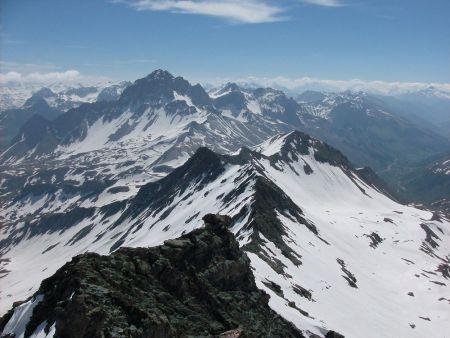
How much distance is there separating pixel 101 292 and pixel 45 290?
11.4 m

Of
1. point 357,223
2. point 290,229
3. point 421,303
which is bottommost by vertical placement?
point 357,223

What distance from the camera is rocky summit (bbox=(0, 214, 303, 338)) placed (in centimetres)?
3325

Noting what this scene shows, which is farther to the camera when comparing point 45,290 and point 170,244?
point 170,244

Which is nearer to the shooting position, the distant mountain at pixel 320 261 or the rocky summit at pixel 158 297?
the rocky summit at pixel 158 297

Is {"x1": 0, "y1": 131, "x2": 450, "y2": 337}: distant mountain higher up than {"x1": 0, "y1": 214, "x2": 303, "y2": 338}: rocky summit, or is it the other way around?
{"x1": 0, "y1": 214, "x2": 303, "y2": 338}: rocky summit

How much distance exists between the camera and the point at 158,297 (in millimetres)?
41406

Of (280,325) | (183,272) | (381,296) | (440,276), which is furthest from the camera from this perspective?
(440,276)

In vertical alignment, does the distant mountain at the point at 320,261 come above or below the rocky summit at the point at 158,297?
below

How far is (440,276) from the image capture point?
137375mm

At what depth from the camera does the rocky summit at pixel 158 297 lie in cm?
3325

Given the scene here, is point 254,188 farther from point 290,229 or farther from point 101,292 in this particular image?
point 101,292

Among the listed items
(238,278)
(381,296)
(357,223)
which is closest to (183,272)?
(238,278)

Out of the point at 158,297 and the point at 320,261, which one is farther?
the point at 320,261

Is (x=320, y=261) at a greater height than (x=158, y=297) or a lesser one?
lesser
